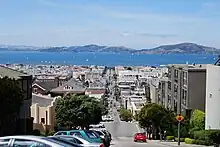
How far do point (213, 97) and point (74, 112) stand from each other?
16369 millimetres

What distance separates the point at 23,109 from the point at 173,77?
3649 centimetres

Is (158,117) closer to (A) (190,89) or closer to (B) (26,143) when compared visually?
(A) (190,89)

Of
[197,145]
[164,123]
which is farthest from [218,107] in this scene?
[164,123]

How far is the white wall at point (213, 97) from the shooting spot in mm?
49125

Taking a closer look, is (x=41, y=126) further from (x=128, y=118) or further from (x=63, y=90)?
(x=128, y=118)

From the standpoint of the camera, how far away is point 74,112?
196ft

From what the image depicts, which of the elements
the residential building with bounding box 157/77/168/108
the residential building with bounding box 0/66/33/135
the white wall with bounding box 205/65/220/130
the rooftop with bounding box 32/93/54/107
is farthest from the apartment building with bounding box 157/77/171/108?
the residential building with bounding box 0/66/33/135

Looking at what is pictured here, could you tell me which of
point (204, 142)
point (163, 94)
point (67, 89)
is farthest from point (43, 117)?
point (163, 94)

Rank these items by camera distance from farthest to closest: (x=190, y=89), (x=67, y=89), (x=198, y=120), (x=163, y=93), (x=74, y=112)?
(x=67, y=89) < (x=163, y=93) < (x=190, y=89) < (x=198, y=120) < (x=74, y=112)

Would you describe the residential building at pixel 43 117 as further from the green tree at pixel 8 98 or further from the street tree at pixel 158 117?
the green tree at pixel 8 98

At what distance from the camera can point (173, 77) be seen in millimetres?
76500

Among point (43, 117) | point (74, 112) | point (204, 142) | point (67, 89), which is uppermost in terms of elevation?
point (67, 89)

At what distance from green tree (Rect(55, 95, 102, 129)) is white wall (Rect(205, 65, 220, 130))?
1422 centimetres

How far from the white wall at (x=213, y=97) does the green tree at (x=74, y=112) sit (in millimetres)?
14225
